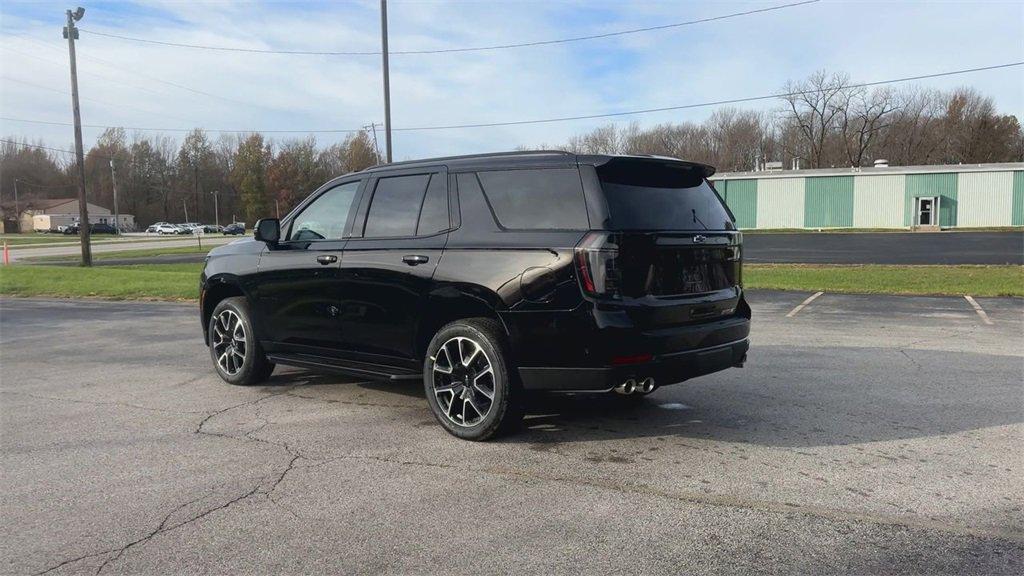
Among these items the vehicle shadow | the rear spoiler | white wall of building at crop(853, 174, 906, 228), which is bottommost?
the vehicle shadow

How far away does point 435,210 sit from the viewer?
17.8 feet

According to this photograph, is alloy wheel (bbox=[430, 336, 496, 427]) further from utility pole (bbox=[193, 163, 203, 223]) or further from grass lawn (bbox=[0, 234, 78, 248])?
utility pole (bbox=[193, 163, 203, 223])

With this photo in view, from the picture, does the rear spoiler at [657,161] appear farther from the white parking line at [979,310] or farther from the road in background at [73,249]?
the road in background at [73,249]

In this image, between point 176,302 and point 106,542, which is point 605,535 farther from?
point 176,302

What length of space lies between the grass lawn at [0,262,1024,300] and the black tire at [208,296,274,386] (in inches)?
375

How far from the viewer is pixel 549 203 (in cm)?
479

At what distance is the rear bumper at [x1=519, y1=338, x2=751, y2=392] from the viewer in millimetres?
4453

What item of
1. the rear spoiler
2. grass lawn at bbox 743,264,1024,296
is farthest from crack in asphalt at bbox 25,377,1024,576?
grass lawn at bbox 743,264,1024,296

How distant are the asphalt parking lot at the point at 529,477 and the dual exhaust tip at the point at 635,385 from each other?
0.44 metres

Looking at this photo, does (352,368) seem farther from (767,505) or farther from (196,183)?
(196,183)

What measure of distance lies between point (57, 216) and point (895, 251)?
115 metres

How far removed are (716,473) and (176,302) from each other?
13.7 meters

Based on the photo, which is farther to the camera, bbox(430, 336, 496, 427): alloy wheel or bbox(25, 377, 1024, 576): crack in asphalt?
bbox(430, 336, 496, 427): alloy wheel

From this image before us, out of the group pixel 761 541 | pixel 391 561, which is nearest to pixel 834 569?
pixel 761 541
